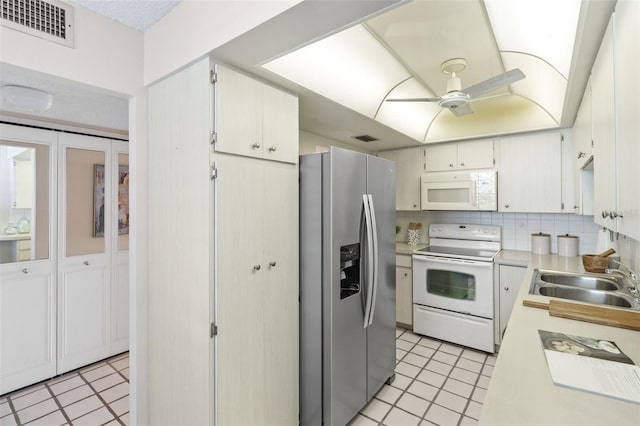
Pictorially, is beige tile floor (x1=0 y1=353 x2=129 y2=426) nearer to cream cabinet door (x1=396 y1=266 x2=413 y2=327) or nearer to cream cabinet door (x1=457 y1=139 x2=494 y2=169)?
cream cabinet door (x1=396 y1=266 x2=413 y2=327)

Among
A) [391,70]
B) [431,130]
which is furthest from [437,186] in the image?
[391,70]

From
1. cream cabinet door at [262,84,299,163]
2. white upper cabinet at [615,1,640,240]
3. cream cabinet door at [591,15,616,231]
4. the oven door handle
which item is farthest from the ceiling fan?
the oven door handle

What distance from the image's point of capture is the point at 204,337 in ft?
4.97

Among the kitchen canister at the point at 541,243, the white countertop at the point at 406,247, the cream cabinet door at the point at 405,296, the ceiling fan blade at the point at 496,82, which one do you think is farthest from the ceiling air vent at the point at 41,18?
the kitchen canister at the point at 541,243

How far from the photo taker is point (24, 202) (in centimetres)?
262

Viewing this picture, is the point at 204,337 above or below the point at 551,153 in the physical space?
below

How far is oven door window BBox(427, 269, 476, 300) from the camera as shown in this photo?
3.18 meters

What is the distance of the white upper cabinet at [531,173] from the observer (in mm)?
3059

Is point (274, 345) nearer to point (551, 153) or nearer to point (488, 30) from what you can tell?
point (488, 30)

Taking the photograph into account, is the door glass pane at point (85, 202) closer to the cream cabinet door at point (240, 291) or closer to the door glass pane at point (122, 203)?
the door glass pane at point (122, 203)

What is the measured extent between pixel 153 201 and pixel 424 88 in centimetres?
253

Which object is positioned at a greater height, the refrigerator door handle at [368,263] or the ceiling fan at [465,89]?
the ceiling fan at [465,89]

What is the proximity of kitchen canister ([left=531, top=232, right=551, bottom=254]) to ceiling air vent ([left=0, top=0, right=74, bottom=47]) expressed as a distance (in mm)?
4108

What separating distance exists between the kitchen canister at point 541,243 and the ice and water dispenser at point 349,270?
2257 millimetres
